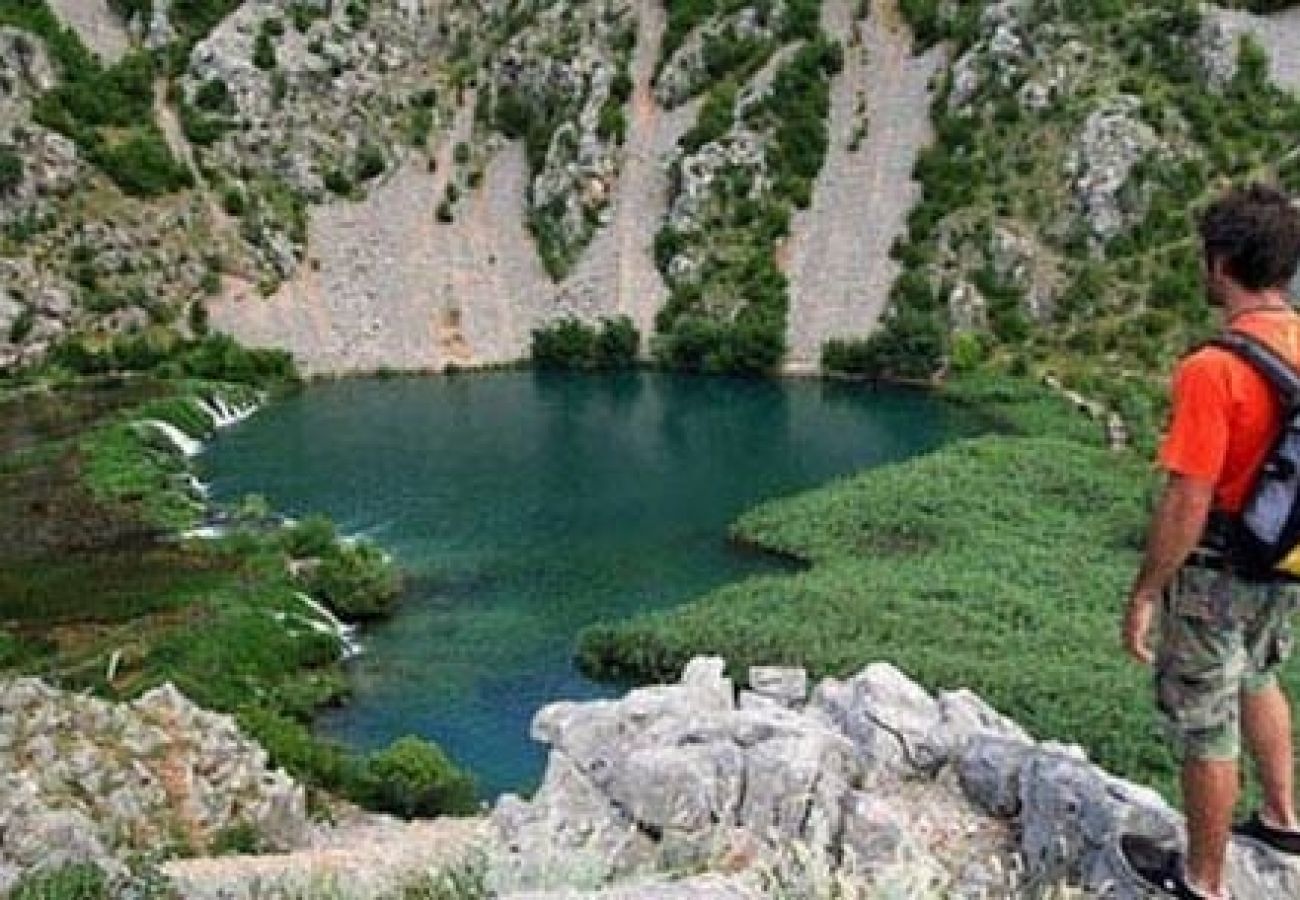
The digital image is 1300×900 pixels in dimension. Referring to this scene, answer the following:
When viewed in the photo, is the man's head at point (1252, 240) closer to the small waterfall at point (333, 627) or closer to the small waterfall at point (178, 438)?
the small waterfall at point (333, 627)

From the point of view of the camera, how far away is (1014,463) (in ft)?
221

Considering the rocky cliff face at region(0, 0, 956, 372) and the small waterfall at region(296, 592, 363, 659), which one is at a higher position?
the rocky cliff face at region(0, 0, 956, 372)

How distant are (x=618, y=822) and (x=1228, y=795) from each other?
6428 millimetres

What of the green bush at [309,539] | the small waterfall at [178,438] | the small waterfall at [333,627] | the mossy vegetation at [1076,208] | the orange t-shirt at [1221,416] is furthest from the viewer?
the mossy vegetation at [1076,208]

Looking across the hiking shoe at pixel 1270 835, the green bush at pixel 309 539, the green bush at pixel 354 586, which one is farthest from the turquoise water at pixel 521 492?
the hiking shoe at pixel 1270 835

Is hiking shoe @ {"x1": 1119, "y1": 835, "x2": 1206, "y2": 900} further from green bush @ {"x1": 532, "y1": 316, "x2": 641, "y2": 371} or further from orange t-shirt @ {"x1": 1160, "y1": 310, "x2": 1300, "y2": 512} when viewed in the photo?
green bush @ {"x1": 532, "y1": 316, "x2": 641, "y2": 371}

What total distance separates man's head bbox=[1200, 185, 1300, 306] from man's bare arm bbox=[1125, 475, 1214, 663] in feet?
4.63

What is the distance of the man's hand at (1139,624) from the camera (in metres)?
11.9

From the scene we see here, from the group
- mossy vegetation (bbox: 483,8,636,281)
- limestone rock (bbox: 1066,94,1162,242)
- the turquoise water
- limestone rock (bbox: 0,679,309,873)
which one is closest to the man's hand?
limestone rock (bbox: 0,679,309,873)

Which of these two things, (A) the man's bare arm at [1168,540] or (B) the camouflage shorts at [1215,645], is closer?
(A) the man's bare arm at [1168,540]

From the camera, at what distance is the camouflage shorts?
40.2 feet

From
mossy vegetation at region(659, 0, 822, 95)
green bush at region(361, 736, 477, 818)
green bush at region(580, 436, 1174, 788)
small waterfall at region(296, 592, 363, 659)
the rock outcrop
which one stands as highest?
mossy vegetation at region(659, 0, 822, 95)

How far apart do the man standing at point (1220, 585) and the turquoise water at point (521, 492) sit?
29.4 m

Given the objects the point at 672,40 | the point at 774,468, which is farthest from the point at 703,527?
the point at 672,40
